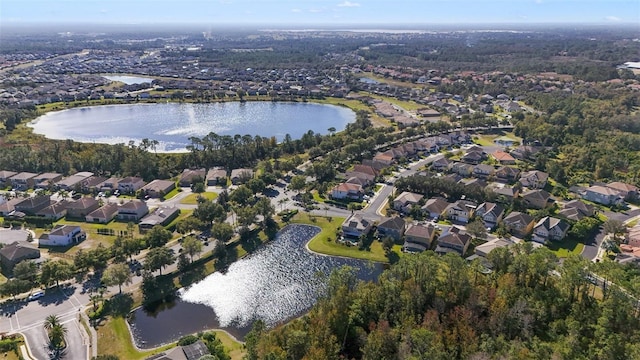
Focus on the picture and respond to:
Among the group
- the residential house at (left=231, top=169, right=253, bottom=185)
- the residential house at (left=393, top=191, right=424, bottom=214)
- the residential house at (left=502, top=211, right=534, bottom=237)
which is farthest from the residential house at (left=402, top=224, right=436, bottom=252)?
the residential house at (left=231, top=169, right=253, bottom=185)

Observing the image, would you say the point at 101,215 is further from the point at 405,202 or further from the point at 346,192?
the point at 405,202

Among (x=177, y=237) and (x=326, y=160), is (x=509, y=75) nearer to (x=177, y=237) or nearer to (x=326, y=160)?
(x=326, y=160)

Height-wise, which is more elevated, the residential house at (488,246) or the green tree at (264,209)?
the green tree at (264,209)

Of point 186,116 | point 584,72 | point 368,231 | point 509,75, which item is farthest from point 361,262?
point 584,72

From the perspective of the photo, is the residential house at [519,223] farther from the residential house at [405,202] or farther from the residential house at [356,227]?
the residential house at [356,227]

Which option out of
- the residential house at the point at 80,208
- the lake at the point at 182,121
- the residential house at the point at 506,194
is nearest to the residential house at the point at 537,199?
the residential house at the point at 506,194

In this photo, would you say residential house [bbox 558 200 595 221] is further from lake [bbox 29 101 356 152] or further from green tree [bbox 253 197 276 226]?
lake [bbox 29 101 356 152]
